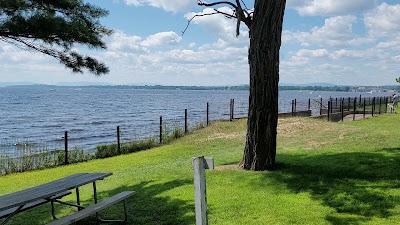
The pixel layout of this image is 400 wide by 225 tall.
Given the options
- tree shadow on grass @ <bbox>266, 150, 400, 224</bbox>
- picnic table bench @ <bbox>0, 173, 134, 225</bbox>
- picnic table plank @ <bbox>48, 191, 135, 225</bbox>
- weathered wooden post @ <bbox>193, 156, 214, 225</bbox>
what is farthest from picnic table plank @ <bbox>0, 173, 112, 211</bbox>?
tree shadow on grass @ <bbox>266, 150, 400, 224</bbox>

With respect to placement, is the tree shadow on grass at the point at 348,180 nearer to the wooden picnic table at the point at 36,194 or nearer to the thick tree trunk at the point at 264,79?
the thick tree trunk at the point at 264,79

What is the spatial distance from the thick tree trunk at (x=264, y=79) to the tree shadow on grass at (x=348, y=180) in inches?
25.0

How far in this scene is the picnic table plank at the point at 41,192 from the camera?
546 cm

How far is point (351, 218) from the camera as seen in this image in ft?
22.1

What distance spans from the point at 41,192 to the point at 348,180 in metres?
5.48

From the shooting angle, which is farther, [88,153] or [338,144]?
[88,153]

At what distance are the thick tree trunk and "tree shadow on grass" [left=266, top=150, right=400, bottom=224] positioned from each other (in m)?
0.64

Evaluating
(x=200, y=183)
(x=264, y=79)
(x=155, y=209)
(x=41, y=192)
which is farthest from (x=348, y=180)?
(x=41, y=192)

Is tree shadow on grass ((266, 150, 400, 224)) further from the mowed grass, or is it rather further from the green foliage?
the green foliage

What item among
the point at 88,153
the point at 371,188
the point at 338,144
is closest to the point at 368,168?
the point at 371,188

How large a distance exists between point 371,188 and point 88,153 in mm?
13677

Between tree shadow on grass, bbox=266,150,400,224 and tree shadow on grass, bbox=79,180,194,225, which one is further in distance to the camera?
tree shadow on grass, bbox=79,180,194,225

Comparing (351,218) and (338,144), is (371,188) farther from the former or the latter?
(338,144)

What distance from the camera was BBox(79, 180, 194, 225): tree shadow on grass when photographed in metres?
7.32
